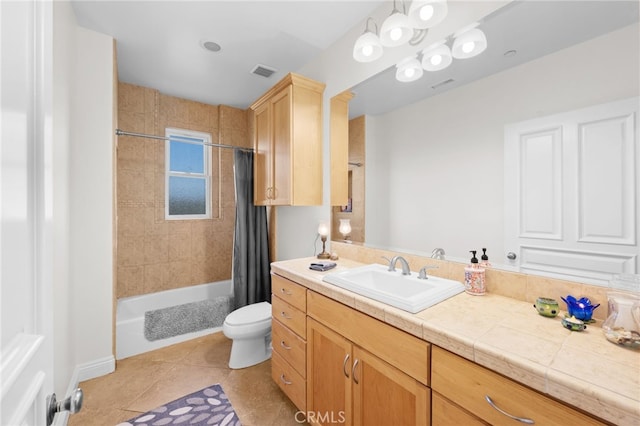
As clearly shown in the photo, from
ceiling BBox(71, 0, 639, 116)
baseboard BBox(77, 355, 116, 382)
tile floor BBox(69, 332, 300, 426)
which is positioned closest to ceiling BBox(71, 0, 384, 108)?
ceiling BBox(71, 0, 639, 116)

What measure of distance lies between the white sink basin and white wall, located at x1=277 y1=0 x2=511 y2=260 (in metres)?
0.77

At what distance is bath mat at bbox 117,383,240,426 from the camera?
1.65 m

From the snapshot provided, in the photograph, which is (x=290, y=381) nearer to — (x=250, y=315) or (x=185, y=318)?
(x=250, y=315)

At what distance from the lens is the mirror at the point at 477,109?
39.3 inches

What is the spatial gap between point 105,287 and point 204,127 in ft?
7.09

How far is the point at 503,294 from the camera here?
1.24m

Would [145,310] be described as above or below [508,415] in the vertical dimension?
below

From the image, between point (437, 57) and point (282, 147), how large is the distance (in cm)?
129

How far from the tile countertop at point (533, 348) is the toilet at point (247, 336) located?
131 cm

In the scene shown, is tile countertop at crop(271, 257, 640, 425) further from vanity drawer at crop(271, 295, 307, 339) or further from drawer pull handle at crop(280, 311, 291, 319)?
drawer pull handle at crop(280, 311, 291, 319)

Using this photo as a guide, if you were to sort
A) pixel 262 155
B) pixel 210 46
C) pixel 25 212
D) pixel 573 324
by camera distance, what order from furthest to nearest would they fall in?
pixel 262 155 → pixel 210 46 → pixel 573 324 → pixel 25 212

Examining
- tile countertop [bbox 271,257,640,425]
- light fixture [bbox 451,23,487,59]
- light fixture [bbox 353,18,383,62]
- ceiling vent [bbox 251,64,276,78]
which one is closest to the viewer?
tile countertop [bbox 271,257,640,425]

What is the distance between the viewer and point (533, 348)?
2.61 feet

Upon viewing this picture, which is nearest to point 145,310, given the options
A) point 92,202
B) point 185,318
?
point 185,318
